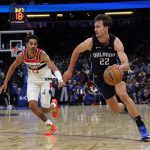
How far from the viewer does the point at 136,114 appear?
689cm

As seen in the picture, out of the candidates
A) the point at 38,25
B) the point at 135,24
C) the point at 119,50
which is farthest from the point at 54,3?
the point at 119,50

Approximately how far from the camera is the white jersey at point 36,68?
8.26 metres

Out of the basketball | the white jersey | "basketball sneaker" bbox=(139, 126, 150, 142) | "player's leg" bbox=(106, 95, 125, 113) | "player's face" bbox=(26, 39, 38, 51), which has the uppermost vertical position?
"player's face" bbox=(26, 39, 38, 51)

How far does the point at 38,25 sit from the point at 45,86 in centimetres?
2042

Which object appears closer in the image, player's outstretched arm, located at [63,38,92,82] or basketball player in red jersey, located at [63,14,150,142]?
basketball player in red jersey, located at [63,14,150,142]

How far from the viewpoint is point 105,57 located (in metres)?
6.93

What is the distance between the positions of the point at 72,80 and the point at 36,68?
1319cm

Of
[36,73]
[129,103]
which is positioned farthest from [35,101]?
[129,103]

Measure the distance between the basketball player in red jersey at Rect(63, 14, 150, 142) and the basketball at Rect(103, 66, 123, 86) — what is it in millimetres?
370

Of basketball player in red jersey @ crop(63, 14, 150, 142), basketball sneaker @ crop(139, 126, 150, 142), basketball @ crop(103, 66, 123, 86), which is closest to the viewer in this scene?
basketball @ crop(103, 66, 123, 86)

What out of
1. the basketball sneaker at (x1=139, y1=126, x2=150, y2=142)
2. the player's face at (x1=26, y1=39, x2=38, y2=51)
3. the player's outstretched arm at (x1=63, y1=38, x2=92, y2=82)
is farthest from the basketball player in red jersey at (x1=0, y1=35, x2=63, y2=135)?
the basketball sneaker at (x1=139, y1=126, x2=150, y2=142)

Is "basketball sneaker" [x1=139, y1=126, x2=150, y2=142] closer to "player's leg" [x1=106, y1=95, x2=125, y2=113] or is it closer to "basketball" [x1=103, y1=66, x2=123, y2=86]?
"player's leg" [x1=106, y1=95, x2=125, y2=113]

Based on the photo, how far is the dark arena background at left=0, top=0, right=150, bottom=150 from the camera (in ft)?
23.7

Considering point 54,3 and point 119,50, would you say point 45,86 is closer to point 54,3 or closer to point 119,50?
point 119,50
